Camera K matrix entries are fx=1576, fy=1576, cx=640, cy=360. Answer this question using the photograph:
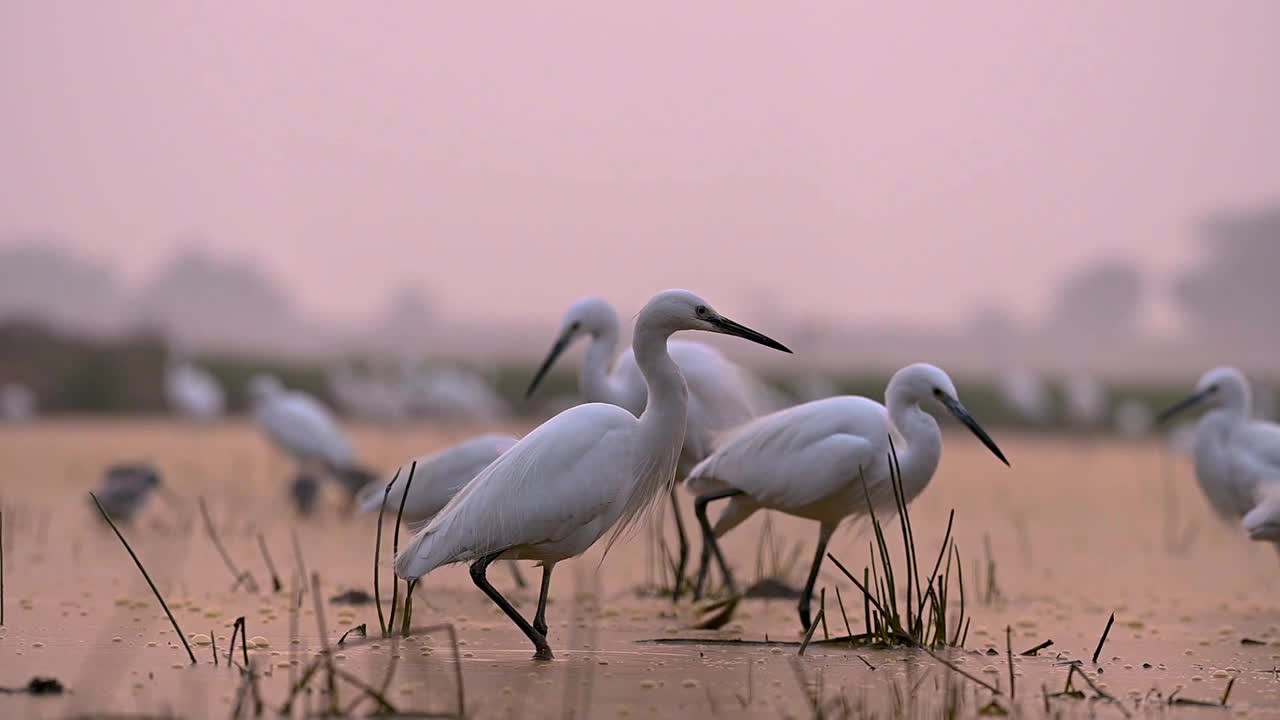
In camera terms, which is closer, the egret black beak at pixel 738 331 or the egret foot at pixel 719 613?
the egret black beak at pixel 738 331

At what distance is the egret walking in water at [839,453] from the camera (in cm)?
632

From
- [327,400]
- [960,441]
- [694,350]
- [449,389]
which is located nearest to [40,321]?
[327,400]

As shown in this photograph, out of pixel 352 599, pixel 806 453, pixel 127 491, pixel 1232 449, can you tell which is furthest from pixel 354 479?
pixel 1232 449

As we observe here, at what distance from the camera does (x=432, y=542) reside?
17.5 ft

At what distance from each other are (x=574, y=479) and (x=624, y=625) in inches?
49.7

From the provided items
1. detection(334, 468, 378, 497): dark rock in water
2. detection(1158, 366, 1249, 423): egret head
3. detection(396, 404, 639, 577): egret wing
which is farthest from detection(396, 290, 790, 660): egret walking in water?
detection(334, 468, 378, 497): dark rock in water

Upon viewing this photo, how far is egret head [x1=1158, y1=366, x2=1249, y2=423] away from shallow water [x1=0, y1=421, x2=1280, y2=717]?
38.6 inches

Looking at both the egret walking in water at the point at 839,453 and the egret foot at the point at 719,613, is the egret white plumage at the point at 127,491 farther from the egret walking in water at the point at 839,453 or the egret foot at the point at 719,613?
the egret foot at the point at 719,613

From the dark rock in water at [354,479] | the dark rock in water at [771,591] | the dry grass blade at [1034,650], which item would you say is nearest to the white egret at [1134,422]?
the dark rock in water at [354,479]

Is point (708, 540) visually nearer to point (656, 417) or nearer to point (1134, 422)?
point (656, 417)

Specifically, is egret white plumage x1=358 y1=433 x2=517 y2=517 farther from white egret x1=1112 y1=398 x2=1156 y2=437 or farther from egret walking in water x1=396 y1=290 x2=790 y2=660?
white egret x1=1112 y1=398 x2=1156 y2=437

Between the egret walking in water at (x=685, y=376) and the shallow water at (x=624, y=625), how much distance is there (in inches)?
32.3

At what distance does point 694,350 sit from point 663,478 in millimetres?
2750

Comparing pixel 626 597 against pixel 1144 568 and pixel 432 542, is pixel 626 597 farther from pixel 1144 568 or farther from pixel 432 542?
pixel 1144 568
